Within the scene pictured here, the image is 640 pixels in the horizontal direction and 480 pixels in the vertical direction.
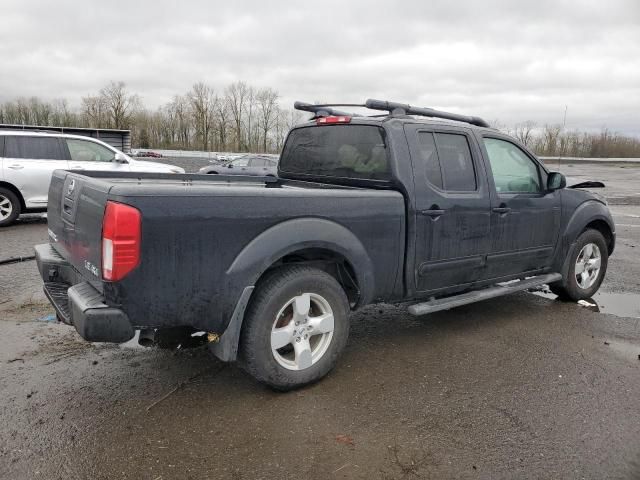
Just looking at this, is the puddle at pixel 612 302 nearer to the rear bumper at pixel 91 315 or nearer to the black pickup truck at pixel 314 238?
the black pickup truck at pixel 314 238

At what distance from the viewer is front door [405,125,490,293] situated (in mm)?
3986

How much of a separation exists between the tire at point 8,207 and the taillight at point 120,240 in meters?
8.44

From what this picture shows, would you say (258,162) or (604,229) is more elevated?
(258,162)

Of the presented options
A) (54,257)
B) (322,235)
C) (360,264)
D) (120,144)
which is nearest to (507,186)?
(360,264)

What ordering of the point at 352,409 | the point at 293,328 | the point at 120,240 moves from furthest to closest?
the point at 293,328 → the point at 352,409 → the point at 120,240

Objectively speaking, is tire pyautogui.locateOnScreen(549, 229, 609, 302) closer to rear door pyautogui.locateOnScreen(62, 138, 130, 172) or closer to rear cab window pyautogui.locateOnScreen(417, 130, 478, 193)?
rear cab window pyautogui.locateOnScreen(417, 130, 478, 193)

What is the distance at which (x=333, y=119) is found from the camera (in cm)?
450

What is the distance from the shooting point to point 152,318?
2873 millimetres

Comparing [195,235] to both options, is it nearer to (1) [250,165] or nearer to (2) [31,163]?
(2) [31,163]

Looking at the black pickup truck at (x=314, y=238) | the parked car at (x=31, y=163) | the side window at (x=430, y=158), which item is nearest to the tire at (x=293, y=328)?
the black pickup truck at (x=314, y=238)

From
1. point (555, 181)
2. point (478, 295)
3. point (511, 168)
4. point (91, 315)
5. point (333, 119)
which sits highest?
point (333, 119)

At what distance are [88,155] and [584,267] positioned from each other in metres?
9.44

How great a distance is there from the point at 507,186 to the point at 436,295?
1.30 metres

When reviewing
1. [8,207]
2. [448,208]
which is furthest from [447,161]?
[8,207]
